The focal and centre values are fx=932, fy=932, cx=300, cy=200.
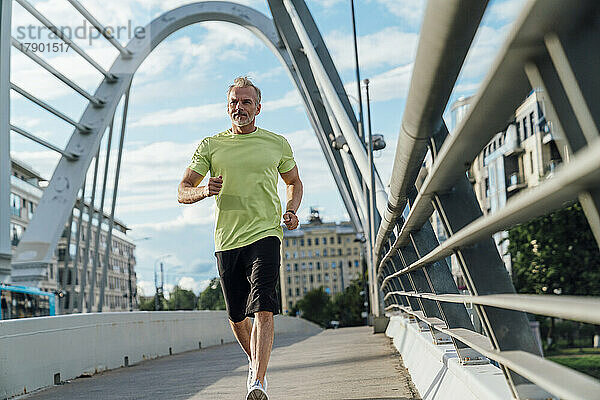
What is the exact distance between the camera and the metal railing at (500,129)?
5.09 ft

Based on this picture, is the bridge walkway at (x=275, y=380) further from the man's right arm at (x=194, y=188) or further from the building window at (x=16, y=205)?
the building window at (x=16, y=205)

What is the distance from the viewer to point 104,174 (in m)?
36.2

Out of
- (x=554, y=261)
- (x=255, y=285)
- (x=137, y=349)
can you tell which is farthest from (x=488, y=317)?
(x=554, y=261)

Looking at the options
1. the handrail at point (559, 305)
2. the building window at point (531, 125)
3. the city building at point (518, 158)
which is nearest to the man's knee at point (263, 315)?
the handrail at point (559, 305)

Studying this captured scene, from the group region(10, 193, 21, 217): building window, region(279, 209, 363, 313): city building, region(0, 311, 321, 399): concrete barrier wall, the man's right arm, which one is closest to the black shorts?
the man's right arm

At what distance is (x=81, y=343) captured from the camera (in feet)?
30.9

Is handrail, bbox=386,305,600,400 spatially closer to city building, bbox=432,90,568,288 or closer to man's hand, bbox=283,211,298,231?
man's hand, bbox=283,211,298,231

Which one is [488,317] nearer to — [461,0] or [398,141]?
[398,141]

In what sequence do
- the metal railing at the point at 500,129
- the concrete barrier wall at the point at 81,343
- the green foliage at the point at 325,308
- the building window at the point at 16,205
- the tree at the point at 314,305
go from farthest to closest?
the tree at the point at 314,305 → the green foliage at the point at 325,308 → the building window at the point at 16,205 → the concrete barrier wall at the point at 81,343 → the metal railing at the point at 500,129

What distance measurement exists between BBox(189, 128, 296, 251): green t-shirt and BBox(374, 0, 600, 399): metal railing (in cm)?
154

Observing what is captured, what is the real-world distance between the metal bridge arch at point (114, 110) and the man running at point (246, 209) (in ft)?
58.7

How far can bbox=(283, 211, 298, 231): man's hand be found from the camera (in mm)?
5281

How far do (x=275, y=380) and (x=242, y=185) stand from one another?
97.2 inches

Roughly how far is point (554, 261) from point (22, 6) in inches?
1255
